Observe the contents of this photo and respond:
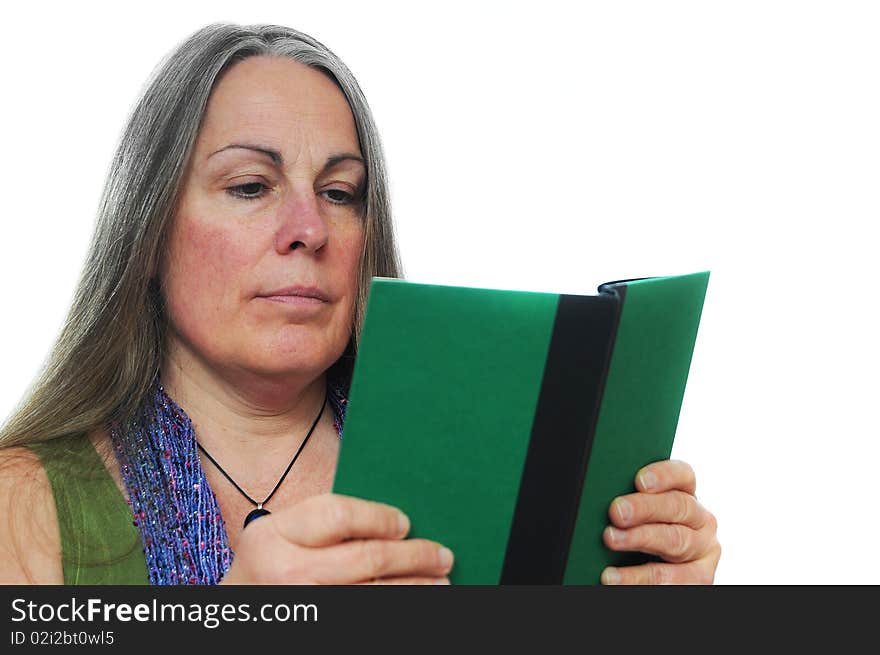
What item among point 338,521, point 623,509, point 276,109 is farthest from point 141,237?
point 623,509

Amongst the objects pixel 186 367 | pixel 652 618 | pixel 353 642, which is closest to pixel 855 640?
pixel 652 618

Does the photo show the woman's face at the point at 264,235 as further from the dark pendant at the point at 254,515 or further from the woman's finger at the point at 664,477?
the woman's finger at the point at 664,477

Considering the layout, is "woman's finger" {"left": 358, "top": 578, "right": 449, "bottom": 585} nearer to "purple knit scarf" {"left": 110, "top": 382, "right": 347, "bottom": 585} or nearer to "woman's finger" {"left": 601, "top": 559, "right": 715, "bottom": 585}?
"woman's finger" {"left": 601, "top": 559, "right": 715, "bottom": 585}

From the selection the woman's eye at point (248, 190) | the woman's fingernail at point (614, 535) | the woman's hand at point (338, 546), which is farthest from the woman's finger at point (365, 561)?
the woman's eye at point (248, 190)

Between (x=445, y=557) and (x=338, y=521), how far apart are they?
15cm

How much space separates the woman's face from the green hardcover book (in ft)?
1.68

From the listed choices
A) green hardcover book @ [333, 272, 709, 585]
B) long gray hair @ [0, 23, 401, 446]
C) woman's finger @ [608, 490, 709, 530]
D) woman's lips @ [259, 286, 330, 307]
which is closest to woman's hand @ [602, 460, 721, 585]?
woman's finger @ [608, 490, 709, 530]

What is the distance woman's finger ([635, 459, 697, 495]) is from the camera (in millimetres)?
1315

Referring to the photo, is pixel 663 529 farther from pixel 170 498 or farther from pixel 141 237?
pixel 141 237

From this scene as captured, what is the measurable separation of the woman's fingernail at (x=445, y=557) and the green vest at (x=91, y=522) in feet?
2.06

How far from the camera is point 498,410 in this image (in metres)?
1.11

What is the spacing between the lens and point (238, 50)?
168 centimetres

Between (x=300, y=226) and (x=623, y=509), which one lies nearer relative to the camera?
(x=623, y=509)

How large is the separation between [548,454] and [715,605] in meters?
0.33
